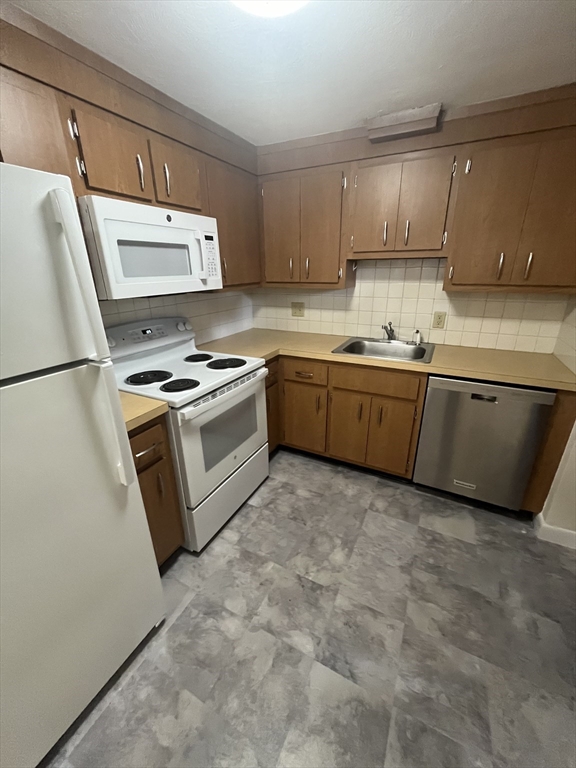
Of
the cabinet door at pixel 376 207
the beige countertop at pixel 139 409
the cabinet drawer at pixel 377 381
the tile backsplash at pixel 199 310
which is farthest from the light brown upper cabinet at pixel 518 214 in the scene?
the beige countertop at pixel 139 409

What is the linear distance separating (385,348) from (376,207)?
37.8 inches

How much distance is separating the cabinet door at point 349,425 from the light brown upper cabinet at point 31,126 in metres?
Result: 1.82

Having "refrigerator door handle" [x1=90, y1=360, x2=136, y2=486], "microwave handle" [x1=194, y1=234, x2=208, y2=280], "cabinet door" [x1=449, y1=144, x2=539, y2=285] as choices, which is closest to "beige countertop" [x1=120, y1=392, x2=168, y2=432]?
"refrigerator door handle" [x1=90, y1=360, x2=136, y2=486]

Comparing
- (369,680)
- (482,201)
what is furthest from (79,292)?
(482,201)

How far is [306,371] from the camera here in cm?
225

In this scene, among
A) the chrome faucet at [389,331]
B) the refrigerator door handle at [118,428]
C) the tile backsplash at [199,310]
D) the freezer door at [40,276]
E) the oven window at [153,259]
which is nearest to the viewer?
the freezer door at [40,276]

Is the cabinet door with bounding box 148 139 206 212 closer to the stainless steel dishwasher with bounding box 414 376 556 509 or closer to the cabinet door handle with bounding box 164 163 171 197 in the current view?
the cabinet door handle with bounding box 164 163 171 197

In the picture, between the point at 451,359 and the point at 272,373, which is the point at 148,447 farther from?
the point at 451,359

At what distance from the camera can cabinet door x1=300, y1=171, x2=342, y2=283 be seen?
2.10m

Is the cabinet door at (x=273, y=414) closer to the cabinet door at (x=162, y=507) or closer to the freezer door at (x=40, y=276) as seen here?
the cabinet door at (x=162, y=507)

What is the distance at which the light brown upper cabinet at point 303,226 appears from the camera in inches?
83.7

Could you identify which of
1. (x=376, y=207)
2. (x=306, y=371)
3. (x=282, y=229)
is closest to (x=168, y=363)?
(x=306, y=371)

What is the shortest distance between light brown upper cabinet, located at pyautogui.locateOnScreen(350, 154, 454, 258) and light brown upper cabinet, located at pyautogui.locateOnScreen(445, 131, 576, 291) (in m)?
0.10

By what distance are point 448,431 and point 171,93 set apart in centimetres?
230
